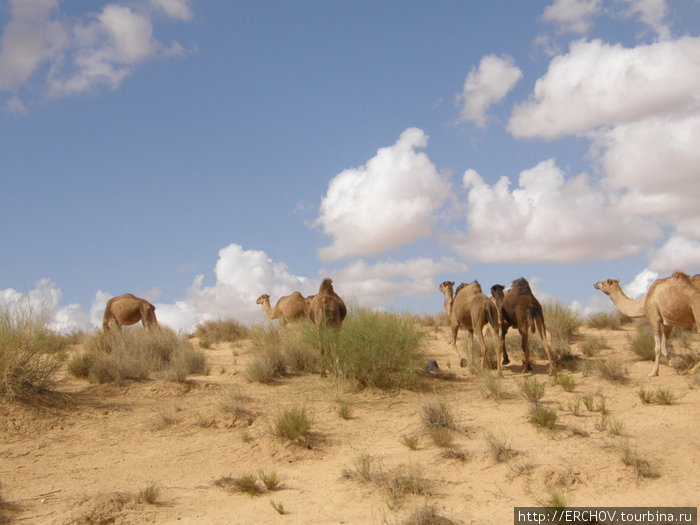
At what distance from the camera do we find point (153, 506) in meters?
7.35

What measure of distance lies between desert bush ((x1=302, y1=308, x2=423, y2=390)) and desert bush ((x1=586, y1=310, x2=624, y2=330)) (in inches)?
424

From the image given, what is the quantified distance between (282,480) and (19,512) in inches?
128

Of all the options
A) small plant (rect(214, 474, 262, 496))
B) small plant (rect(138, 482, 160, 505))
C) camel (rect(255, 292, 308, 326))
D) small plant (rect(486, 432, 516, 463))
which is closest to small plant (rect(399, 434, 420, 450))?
small plant (rect(486, 432, 516, 463))

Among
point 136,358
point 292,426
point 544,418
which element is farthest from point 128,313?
point 544,418

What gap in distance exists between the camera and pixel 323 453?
29.8 feet

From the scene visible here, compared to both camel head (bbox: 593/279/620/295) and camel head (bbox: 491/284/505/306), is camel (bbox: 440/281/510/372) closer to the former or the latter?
camel head (bbox: 491/284/505/306)

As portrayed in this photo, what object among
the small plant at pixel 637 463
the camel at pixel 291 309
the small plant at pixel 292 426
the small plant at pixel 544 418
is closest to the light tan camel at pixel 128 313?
the camel at pixel 291 309

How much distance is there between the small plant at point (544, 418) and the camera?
9.18 metres

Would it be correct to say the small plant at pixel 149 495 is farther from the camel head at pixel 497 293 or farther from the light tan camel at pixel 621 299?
the light tan camel at pixel 621 299

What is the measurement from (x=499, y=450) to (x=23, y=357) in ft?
28.4

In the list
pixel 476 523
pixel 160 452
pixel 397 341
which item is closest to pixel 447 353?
pixel 397 341

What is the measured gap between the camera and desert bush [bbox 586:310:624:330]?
820 inches

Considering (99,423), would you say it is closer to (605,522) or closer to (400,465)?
(400,465)

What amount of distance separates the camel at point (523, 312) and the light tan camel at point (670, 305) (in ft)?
7.89
